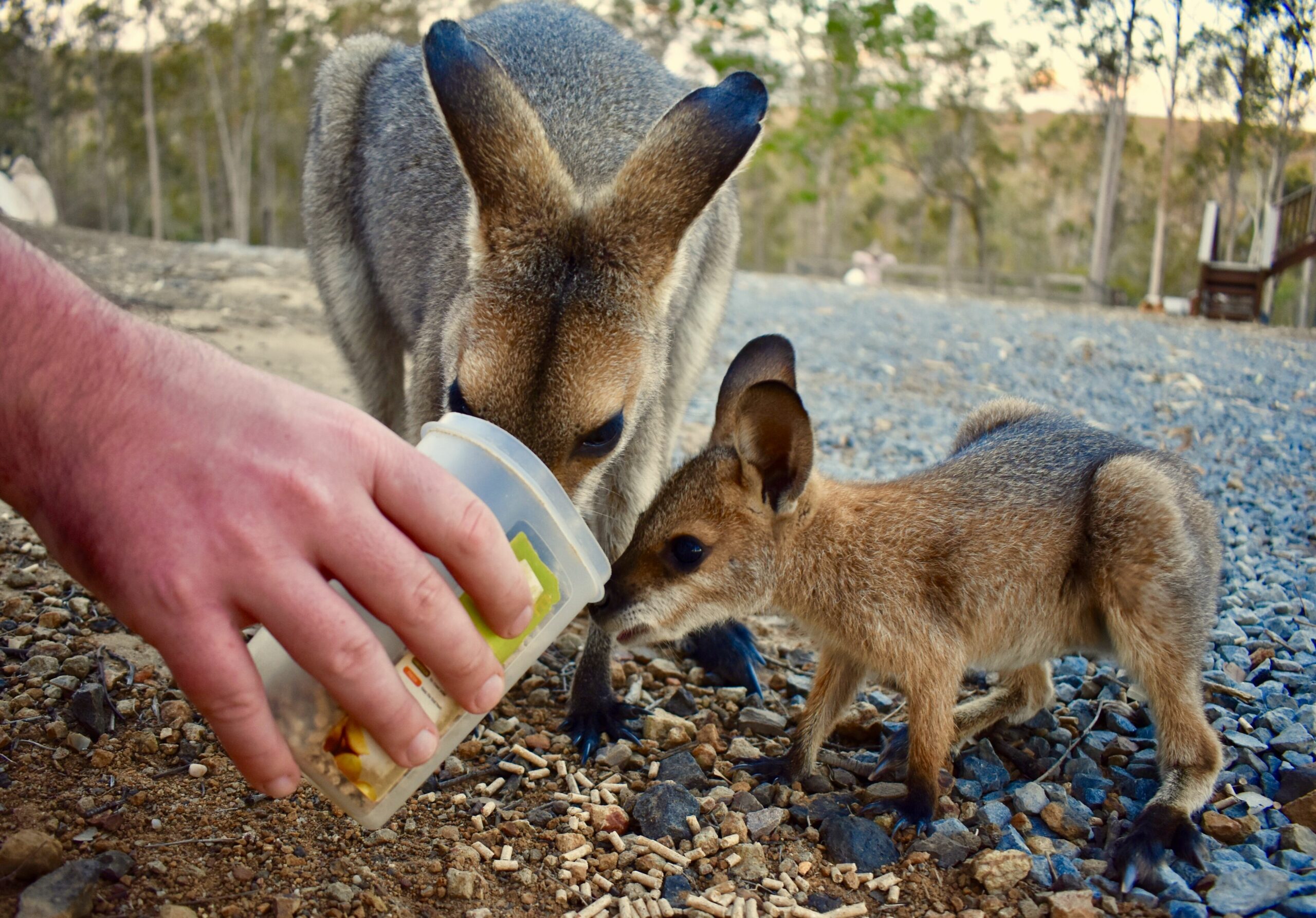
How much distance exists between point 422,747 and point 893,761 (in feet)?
4.96

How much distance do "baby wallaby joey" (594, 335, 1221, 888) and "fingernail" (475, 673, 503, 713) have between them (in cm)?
97

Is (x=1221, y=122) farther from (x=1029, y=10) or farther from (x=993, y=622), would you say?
(x=993, y=622)

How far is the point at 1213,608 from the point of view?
2555 millimetres

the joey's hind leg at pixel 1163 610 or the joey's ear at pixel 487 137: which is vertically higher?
the joey's ear at pixel 487 137

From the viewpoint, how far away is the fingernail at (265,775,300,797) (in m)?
1.35

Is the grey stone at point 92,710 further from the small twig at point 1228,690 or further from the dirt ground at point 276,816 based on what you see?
the small twig at point 1228,690

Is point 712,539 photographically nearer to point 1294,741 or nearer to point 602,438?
point 602,438

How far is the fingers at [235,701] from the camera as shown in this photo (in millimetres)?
1233

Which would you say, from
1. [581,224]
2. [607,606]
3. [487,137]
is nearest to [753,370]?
[581,224]

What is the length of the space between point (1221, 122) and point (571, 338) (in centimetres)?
1285

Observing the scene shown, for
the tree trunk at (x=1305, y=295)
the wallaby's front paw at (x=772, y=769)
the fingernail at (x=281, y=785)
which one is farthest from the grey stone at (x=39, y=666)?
the tree trunk at (x=1305, y=295)

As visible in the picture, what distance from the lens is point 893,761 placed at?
8.31 feet

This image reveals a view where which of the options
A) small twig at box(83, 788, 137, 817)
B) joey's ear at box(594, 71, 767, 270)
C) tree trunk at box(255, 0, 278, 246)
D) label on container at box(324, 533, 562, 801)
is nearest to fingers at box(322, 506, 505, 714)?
label on container at box(324, 533, 562, 801)

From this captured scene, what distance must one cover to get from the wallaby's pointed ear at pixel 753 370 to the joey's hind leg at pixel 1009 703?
36.2 inches
